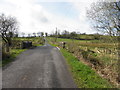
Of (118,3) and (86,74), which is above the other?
(118,3)

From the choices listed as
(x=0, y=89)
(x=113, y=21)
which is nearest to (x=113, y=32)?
(x=113, y=21)

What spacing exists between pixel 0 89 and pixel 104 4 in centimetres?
1209

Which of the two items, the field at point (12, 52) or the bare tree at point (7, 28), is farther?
the bare tree at point (7, 28)

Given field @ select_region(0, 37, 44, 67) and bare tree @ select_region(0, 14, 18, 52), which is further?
bare tree @ select_region(0, 14, 18, 52)

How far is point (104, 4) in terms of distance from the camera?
37.2 feet

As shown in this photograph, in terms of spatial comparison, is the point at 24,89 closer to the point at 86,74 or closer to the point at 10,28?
the point at 86,74

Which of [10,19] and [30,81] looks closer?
[30,81]

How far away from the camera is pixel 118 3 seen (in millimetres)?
10422

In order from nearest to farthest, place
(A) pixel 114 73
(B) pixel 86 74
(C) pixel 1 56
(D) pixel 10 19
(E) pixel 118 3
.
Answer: (A) pixel 114 73
(B) pixel 86 74
(E) pixel 118 3
(C) pixel 1 56
(D) pixel 10 19

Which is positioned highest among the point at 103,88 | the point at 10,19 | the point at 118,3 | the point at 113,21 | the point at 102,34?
the point at 10,19

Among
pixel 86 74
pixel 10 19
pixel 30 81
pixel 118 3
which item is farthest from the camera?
pixel 10 19

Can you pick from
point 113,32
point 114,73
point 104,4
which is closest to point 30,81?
point 114,73

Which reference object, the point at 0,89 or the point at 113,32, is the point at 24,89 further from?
the point at 113,32

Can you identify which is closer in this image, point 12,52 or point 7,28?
point 12,52
